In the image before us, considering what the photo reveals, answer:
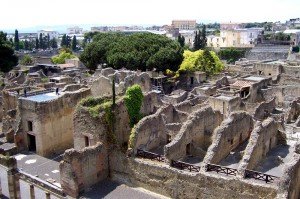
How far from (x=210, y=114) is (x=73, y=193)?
13976mm

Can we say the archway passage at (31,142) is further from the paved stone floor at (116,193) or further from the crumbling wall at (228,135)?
the crumbling wall at (228,135)

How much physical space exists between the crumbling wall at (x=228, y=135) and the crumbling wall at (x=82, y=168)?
8499 millimetres

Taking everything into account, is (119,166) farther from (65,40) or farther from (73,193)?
(65,40)

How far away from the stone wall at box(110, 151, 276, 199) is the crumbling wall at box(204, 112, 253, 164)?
1.97m

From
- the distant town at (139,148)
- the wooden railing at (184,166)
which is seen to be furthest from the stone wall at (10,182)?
the wooden railing at (184,166)

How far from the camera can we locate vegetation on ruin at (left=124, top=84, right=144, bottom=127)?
30.2 meters

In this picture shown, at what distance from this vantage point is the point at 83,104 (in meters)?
28.9

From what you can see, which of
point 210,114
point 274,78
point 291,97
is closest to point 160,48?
point 274,78

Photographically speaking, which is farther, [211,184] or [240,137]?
[240,137]

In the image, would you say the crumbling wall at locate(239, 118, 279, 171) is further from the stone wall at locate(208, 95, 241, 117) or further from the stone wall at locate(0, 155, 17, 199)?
the stone wall at locate(0, 155, 17, 199)

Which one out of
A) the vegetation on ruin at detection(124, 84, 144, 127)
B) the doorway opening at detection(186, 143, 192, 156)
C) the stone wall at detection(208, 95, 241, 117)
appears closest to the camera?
the doorway opening at detection(186, 143, 192, 156)

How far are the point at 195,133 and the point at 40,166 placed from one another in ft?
47.0

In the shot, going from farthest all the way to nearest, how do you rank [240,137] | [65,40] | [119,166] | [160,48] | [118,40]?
[65,40]
[118,40]
[160,48]
[240,137]
[119,166]

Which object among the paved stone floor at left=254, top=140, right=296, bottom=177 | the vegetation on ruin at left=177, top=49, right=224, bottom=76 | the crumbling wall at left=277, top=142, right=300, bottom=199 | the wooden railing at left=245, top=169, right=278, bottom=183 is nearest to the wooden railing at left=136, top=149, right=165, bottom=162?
the wooden railing at left=245, top=169, right=278, bottom=183
